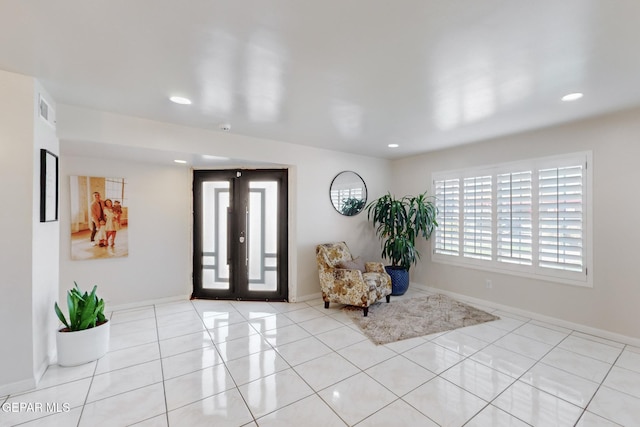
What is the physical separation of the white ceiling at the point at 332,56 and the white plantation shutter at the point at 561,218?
0.69 meters

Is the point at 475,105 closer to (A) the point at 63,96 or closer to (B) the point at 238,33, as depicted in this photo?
(B) the point at 238,33

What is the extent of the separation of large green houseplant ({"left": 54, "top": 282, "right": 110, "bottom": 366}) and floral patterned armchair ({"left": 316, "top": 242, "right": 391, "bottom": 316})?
248cm

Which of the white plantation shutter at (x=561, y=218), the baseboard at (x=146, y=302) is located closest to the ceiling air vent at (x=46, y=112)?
the baseboard at (x=146, y=302)

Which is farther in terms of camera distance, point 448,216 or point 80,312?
point 448,216

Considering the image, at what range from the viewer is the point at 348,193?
473cm

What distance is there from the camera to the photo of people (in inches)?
137

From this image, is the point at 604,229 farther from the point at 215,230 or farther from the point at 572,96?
the point at 215,230

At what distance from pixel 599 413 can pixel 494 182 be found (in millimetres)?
2787

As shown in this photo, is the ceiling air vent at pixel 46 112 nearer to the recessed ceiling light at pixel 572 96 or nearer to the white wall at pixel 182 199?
the white wall at pixel 182 199

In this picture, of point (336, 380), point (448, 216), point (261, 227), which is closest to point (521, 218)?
point (448, 216)

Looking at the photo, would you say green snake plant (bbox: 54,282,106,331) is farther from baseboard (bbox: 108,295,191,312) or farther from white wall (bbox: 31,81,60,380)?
baseboard (bbox: 108,295,191,312)

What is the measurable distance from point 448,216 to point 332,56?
138 inches

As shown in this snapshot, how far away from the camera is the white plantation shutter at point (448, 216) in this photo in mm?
4348

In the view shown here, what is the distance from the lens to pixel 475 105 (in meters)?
2.63
